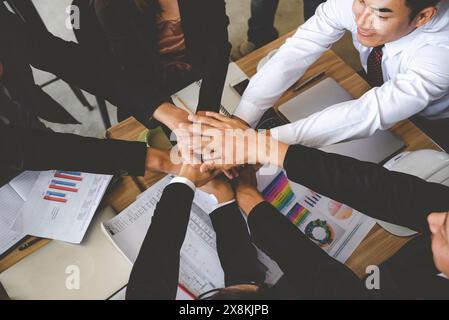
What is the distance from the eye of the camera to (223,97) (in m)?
1.26

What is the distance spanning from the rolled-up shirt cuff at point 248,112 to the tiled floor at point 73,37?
121cm

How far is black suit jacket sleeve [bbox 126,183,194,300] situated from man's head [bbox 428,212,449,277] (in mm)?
617

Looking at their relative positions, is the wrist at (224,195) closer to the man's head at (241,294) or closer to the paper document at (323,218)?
the paper document at (323,218)

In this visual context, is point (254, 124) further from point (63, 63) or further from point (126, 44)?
point (63, 63)

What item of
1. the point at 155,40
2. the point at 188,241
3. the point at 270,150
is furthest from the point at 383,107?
the point at 155,40

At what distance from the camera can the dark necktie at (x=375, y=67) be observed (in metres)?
1.29

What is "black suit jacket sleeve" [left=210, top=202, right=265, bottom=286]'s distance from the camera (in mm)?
950

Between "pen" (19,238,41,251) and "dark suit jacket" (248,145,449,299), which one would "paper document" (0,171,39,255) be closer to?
"pen" (19,238,41,251)

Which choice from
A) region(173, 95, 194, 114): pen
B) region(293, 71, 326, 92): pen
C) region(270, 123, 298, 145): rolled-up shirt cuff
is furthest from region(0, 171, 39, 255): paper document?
region(293, 71, 326, 92): pen

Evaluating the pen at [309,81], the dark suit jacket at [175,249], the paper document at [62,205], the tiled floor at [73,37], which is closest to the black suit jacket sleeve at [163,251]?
the dark suit jacket at [175,249]

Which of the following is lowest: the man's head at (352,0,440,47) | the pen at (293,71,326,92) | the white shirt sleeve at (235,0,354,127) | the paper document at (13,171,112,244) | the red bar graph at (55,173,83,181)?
the paper document at (13,171,112,244)

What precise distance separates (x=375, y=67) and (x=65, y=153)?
3.64 feet
